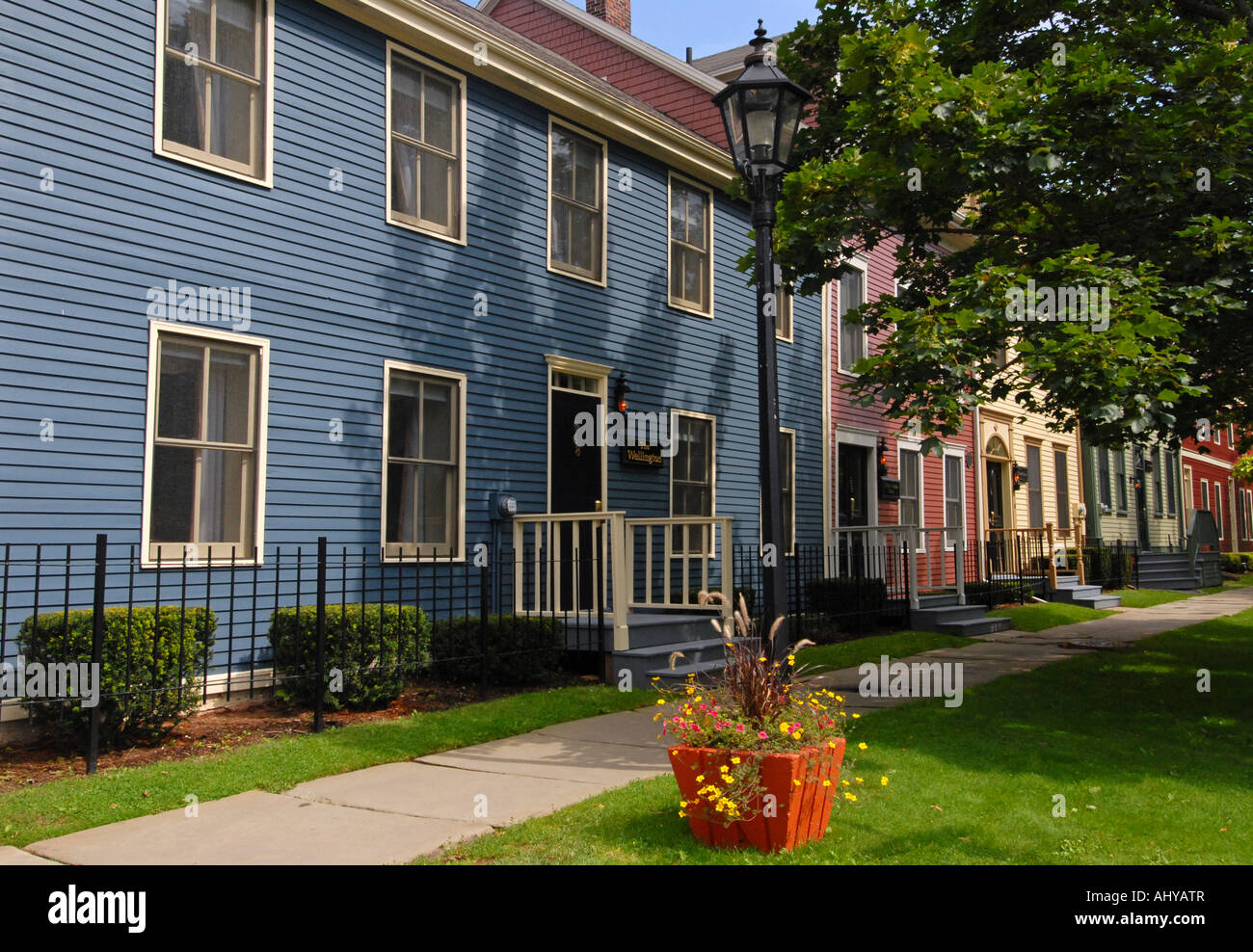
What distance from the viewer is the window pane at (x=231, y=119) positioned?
8.80 meters

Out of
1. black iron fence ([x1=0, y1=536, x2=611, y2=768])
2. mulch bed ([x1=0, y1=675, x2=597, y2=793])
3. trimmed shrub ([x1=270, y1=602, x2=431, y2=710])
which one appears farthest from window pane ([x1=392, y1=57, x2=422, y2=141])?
mulch bed ([x1=0, y1=675, x2=597, y2=793])

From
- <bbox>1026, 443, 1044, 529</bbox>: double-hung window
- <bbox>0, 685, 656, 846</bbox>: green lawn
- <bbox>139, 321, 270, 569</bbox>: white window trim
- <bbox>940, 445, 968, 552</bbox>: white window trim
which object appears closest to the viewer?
<bbox>0, 685, 656, 846</bbox>: green lawn

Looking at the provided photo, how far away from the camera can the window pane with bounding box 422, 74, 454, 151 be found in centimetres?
1072

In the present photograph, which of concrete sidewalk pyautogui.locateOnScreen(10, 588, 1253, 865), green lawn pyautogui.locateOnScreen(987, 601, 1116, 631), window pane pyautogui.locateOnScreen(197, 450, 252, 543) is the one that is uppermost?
window pane pyautogui.locateOnScreen(197, 450, 252, 543)

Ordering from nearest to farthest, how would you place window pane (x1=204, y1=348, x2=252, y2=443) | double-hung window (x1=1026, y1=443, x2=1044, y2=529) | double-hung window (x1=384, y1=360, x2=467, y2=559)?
window pane (x1=204, y1=348, x2=252, y2=443) < double-hung window (x1=384, y1=360, x2=467, y2=559) < double-hung window (x1=1026, y1=443, x2=1044, y2=529)

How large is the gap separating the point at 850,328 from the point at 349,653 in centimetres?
1239

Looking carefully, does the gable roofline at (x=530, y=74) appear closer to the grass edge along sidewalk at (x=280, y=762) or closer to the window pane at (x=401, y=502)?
the window pane at (x=401, y=502)

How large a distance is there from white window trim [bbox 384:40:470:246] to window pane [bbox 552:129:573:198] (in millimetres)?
1528

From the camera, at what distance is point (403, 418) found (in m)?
10.3

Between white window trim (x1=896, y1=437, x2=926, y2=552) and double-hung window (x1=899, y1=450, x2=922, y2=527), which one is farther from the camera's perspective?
double-hung window (x1=899, y1=450, x2=922, y2=527)

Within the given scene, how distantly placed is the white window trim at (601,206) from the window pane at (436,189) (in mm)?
1448

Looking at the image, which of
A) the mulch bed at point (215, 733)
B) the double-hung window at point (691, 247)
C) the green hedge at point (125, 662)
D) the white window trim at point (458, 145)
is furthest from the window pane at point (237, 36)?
the double-hung window at point (691, 247)

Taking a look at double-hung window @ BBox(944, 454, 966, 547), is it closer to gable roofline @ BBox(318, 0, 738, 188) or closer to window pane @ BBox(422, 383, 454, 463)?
gable roofline @ BBox(318, 0, 738, 188)

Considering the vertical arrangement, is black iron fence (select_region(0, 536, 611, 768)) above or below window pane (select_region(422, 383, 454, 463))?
below
